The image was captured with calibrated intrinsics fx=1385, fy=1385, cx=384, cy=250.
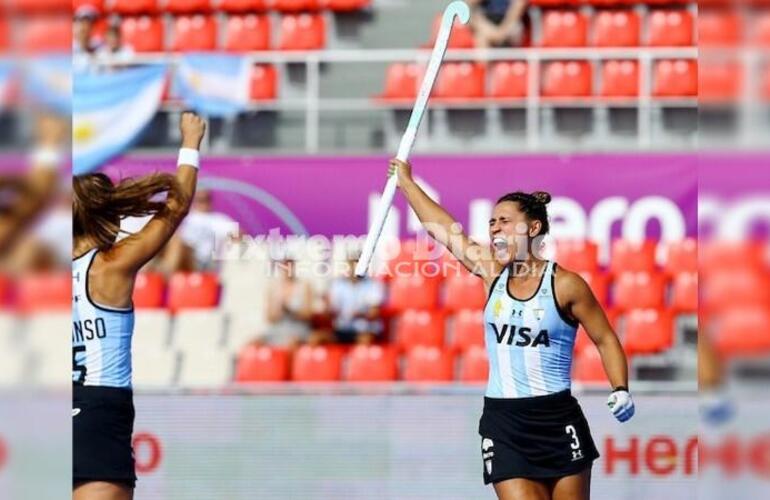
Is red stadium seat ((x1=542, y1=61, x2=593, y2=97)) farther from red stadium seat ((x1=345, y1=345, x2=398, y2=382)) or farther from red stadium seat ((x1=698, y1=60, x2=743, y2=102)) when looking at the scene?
red stadium seat ((x1=698, y1=60, x2=743, y2=102))

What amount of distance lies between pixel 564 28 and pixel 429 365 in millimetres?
2388

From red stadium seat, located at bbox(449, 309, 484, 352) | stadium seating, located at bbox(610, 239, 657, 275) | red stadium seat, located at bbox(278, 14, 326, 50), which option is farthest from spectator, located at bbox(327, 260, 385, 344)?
red stadium seat, located at bbox(278, 14, 326, 50)

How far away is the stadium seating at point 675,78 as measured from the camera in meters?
7.06

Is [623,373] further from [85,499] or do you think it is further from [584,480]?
[85,499]

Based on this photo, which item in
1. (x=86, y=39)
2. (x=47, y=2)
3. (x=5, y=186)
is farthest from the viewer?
(x=86, y=39)

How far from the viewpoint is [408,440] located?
571 centimetres

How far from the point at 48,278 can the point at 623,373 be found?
271 cm

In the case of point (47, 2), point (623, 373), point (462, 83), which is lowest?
point (623, 373)

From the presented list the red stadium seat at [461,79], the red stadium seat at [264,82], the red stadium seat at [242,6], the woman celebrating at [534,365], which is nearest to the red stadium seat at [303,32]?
the red stadium seat at [242,6]

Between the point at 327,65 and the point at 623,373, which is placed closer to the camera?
the point at 623,373

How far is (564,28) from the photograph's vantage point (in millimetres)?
7793

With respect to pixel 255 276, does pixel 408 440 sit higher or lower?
lower

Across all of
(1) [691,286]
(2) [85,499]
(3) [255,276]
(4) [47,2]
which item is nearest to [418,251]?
(3) [255,276]

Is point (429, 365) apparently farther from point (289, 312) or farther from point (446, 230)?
point (446, 230)
